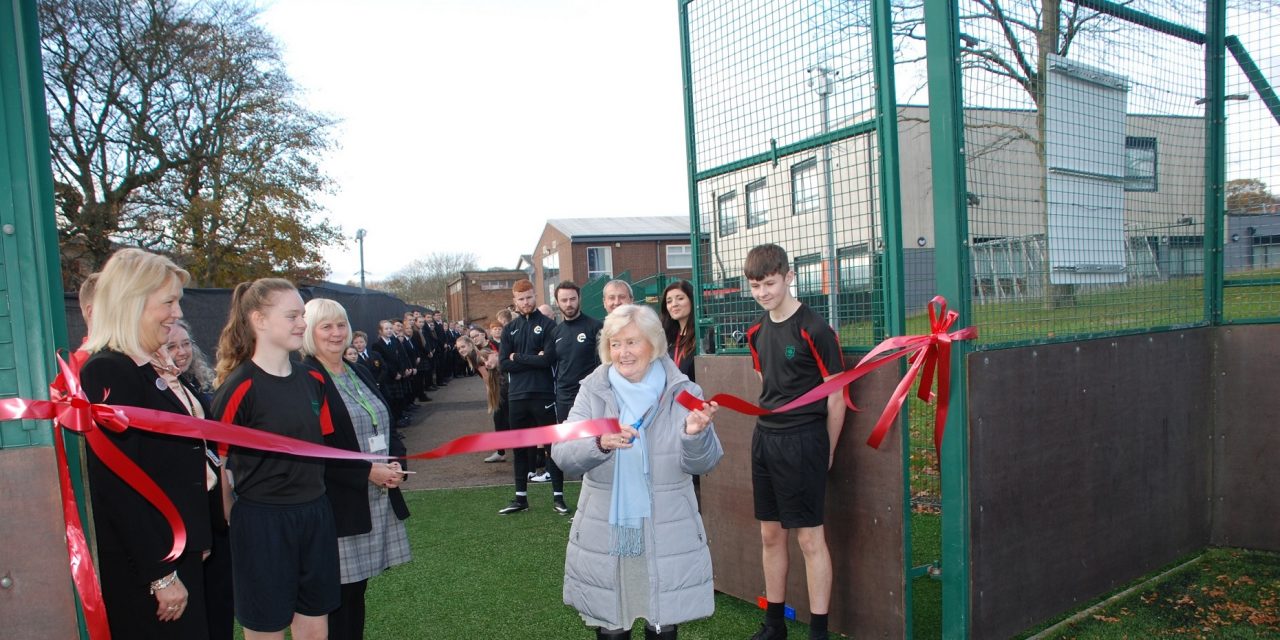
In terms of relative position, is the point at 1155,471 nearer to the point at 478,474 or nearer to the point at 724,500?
the point at 724,500

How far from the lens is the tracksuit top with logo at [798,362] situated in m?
3.48

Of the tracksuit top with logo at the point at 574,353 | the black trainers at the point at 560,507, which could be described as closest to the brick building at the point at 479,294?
the black trainers at the point at 560,507

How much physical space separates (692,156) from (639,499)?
97.0 inches

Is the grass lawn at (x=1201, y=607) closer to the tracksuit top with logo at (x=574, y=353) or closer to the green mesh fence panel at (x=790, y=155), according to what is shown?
the green mesh fence panel at (x=790, y=155)

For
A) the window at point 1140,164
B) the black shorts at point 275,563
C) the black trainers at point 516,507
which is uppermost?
the window at point 1140,164

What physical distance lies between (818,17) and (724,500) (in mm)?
2628

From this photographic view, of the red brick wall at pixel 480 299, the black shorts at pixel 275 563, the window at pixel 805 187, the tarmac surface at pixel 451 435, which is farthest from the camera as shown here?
the red brick wall at pixel 480 299

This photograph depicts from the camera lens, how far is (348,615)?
128 inches

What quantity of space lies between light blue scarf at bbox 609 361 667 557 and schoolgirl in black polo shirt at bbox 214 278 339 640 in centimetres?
108

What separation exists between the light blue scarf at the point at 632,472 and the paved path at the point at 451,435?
17.7ft

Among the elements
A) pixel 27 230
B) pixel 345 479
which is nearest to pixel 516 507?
pixel 345 479

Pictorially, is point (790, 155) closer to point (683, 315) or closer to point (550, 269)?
point (683, 315)

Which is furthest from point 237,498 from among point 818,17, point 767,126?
point 818,17

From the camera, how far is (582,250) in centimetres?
4369
